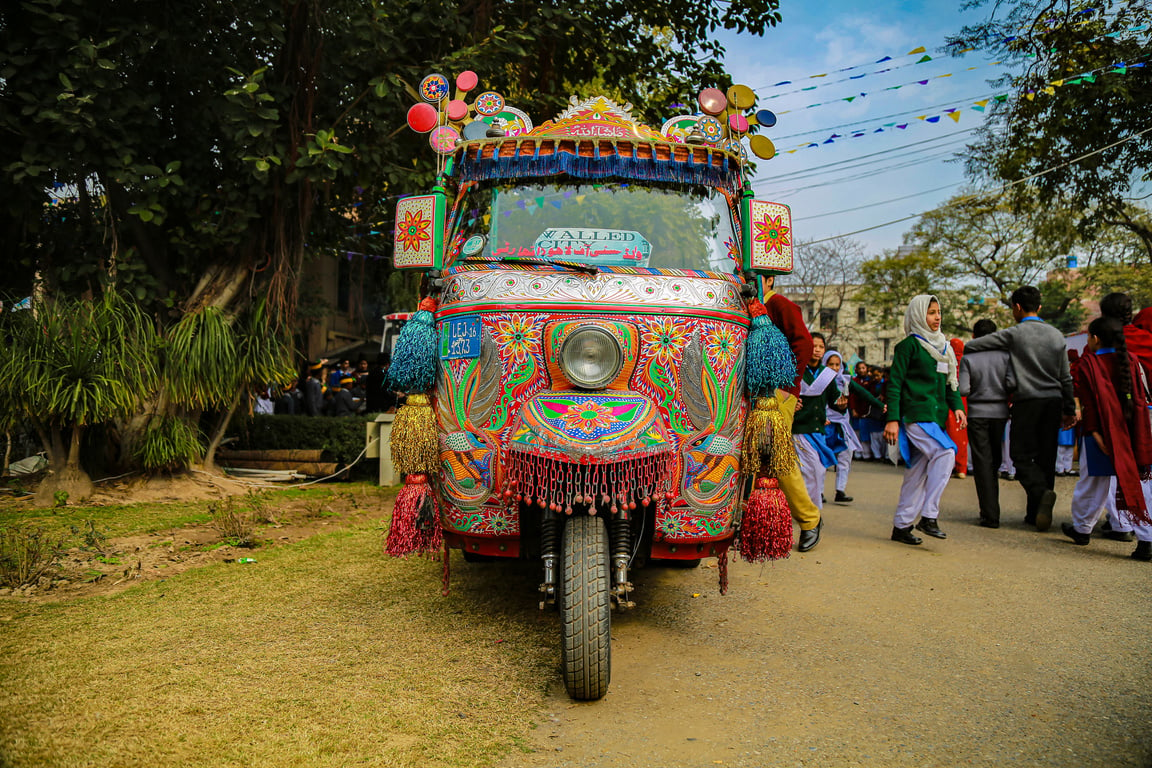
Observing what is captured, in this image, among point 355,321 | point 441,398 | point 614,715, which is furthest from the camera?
point 355,321

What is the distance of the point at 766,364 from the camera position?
14.0 feet

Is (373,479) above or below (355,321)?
below

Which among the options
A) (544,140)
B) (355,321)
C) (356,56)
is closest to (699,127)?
(544,140)

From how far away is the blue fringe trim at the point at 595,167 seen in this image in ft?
15.5

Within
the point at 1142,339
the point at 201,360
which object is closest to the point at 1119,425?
the point at 1142,339

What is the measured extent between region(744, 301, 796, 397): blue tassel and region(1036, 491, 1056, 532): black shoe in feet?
15.7

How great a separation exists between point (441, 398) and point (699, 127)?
2306 mm

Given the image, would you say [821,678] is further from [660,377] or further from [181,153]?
[181,153]

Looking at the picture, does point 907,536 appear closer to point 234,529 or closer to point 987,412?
point 987,412

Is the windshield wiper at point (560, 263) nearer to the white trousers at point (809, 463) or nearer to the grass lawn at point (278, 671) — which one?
the grass lawn at point (278, 671)

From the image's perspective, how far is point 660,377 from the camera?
13.3ft

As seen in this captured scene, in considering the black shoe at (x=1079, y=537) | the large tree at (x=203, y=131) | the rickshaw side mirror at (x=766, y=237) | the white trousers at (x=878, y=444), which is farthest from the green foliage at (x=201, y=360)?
the white trousers at (x=878, y=444)

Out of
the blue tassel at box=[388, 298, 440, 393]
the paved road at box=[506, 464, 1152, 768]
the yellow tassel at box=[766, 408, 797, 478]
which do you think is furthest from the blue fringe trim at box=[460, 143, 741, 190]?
the paved road at box=[506, 464, 1152, 768]

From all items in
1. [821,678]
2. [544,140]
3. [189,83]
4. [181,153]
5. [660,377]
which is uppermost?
[189,83]
